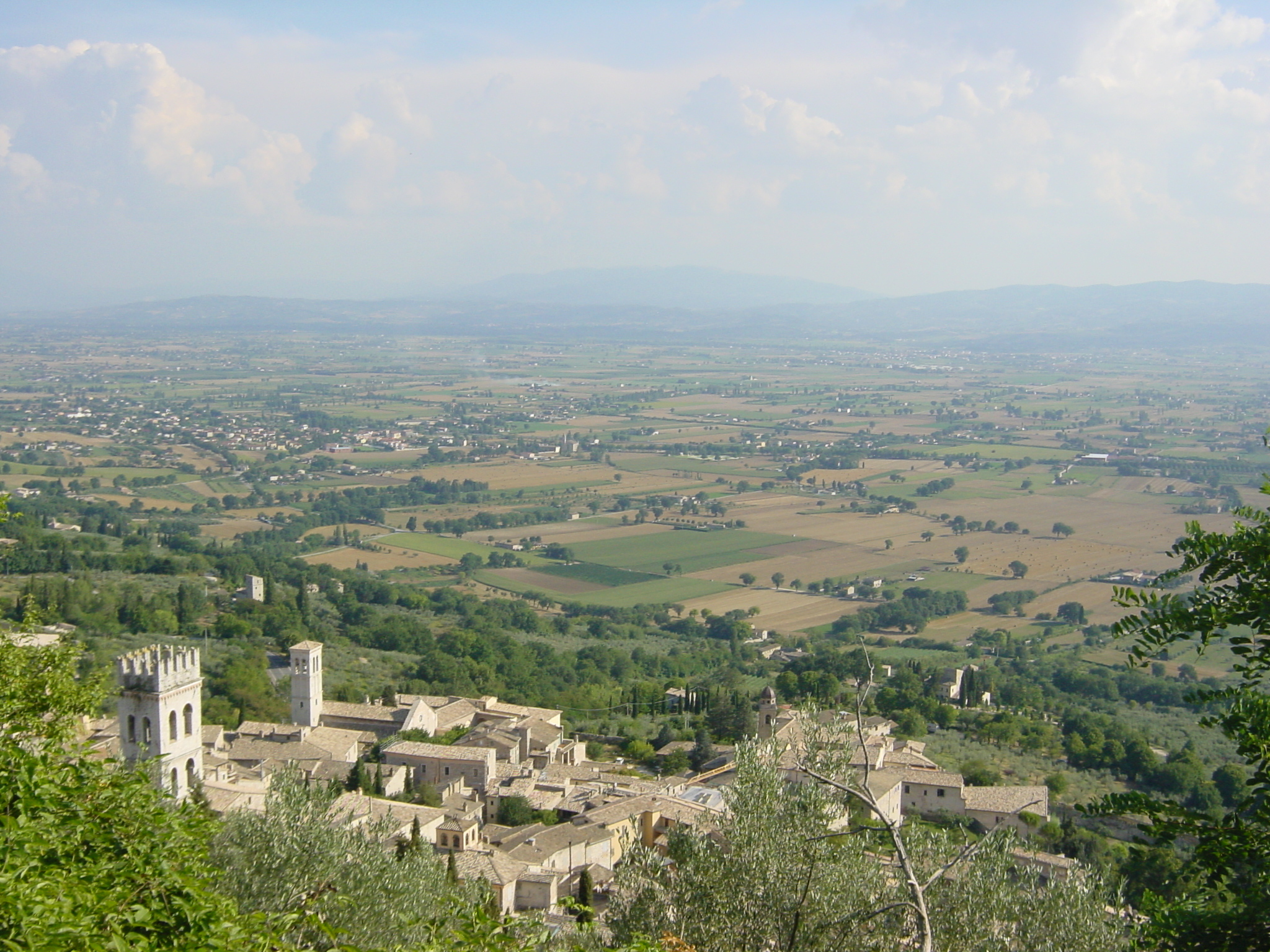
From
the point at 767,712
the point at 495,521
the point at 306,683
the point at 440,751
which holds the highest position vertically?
the point at 306,683

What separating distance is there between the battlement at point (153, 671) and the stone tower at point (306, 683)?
392 inches

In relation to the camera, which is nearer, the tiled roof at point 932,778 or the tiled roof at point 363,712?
the tiled roof at point 932,778

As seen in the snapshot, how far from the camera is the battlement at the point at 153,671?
19.0 m

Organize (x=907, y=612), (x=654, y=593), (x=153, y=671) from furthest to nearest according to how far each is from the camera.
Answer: (x=654, y=593) → (x=907, y=612) → (x=153, y=671)

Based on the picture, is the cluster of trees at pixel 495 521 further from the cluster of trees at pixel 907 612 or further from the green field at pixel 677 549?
the cluster of trees at pixel 907 612

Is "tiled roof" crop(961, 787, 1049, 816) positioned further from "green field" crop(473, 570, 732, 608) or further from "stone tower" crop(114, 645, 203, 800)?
"green field" crop(473, 570, 732, 608)

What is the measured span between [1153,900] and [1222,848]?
2.37 feet

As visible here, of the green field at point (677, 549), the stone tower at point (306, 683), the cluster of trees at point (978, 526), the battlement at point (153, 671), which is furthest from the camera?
the cluster of trees at point (978, 526)

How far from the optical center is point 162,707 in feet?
62.8

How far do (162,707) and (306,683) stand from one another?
10.5 m

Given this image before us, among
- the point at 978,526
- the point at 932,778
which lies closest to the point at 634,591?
the point at 978,526

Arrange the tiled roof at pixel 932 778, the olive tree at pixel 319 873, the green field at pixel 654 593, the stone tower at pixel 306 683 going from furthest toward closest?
the green field at pixel 654 593, the stone tower at pixel 306 683, the tiled roof at pixel 932 778, the olive tree at pixel 319 873

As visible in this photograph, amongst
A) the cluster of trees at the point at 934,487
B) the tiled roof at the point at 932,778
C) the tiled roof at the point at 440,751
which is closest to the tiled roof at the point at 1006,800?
the tiled roof at the point at 932,778

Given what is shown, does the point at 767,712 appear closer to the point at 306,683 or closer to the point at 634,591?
the point at 306,683
